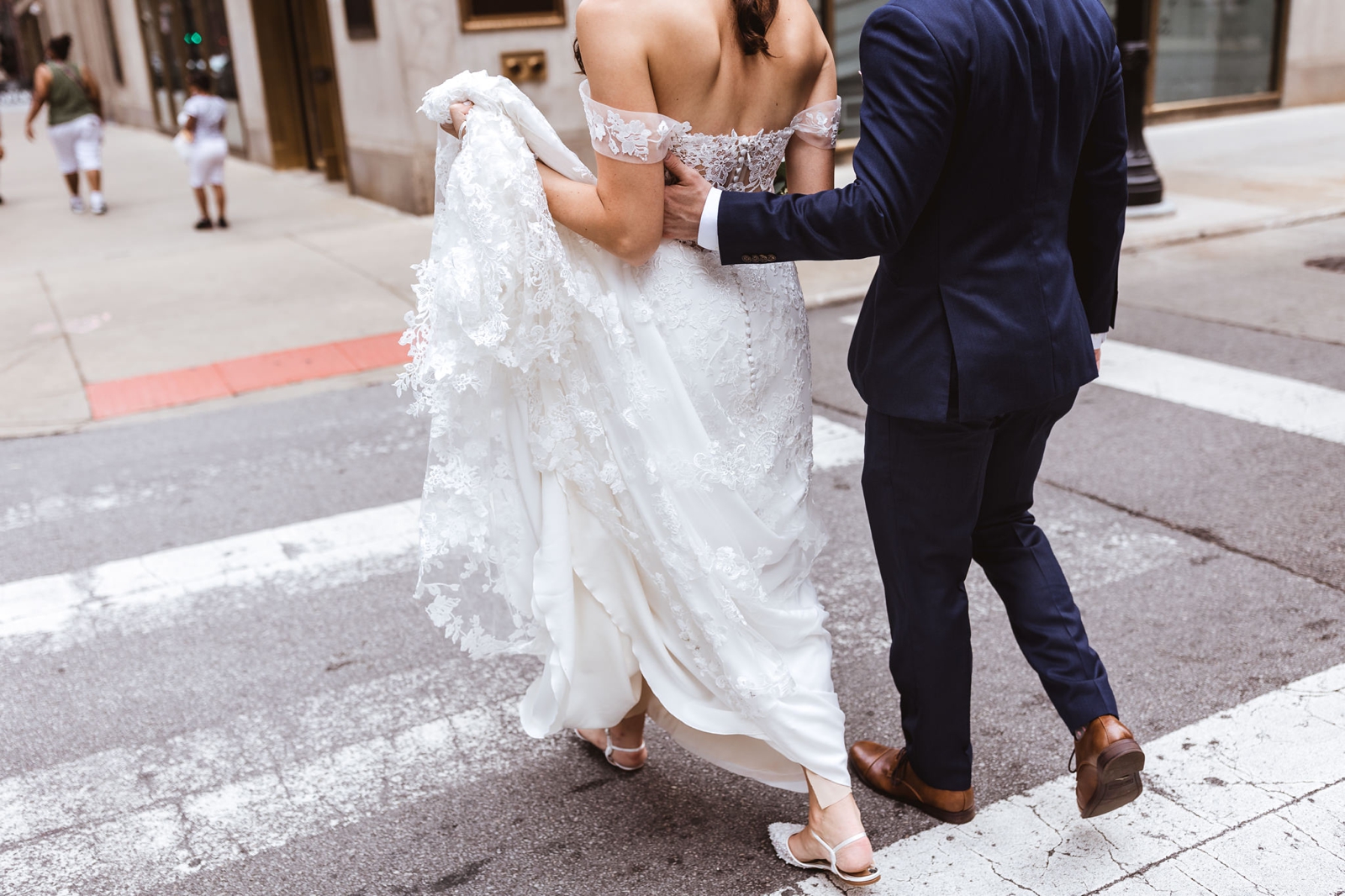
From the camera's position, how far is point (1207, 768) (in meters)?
2.95

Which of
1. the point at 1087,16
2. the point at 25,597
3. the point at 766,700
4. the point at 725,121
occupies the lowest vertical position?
the point at 25,597

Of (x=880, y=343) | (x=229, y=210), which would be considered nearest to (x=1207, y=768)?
(x=880, y=343)

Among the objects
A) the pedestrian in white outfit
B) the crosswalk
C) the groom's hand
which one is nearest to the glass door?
the pedestrian in white outfit

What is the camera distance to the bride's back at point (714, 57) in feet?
7.48

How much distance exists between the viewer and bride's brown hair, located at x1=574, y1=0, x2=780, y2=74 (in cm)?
235

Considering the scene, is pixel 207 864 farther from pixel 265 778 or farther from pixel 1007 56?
pixel 1007 56

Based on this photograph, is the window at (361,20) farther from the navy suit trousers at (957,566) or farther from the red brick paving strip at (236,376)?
the navy suit trousers at (957,566)

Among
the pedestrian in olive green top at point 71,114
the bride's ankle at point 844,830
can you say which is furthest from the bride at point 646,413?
the pedestrian in olive green top at point 71,114

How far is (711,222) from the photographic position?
2.38 meters

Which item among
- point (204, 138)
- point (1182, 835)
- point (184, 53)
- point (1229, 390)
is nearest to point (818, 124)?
point (1182, 835)

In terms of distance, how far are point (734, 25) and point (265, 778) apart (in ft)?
7.54

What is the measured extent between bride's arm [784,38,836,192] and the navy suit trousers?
538 mm

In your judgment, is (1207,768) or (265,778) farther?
(265,778)

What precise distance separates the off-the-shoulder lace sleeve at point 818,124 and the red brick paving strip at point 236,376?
4724 millimetres
